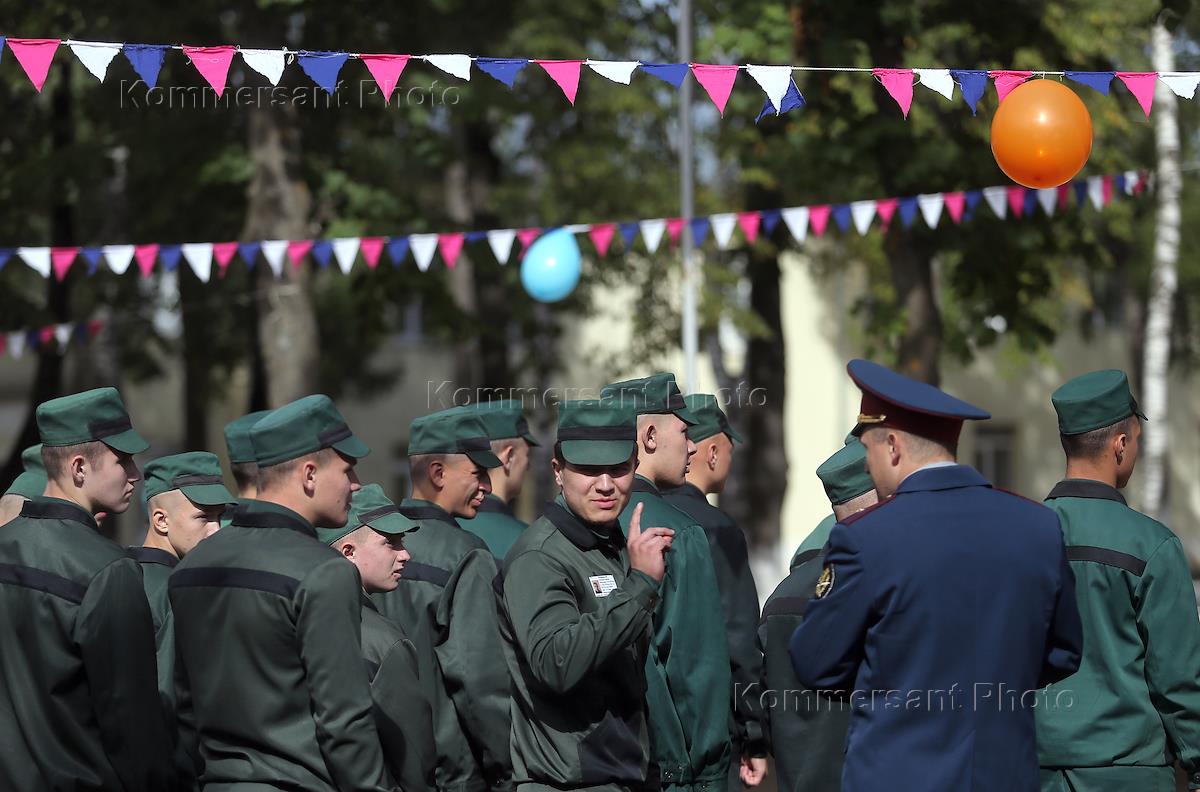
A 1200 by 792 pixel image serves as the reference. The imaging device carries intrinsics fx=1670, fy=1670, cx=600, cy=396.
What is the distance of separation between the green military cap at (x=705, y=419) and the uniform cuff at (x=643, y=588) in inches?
84.6

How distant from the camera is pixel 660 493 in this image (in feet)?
20.0

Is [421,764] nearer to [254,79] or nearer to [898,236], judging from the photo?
[898,236]

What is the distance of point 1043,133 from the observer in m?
7.84

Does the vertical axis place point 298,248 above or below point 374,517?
above

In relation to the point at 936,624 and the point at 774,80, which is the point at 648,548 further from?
the point at 774,80

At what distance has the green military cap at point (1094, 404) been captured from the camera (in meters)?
5.32

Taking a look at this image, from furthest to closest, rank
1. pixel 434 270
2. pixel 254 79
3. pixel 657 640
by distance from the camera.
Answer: pixel 434 270 → pixel 254 79 → pixel 657 640

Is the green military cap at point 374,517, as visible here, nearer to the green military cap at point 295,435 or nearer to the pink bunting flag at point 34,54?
the green military cap at point 295,435

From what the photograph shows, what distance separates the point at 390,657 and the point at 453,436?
1.79 m

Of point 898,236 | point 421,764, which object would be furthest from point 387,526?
point 898,236

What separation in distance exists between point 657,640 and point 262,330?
1165 centimetres

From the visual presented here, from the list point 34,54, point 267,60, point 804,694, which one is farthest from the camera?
point 267,60

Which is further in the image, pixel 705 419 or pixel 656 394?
pixel 705 419

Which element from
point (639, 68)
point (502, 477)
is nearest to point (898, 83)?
point (639, 68)
